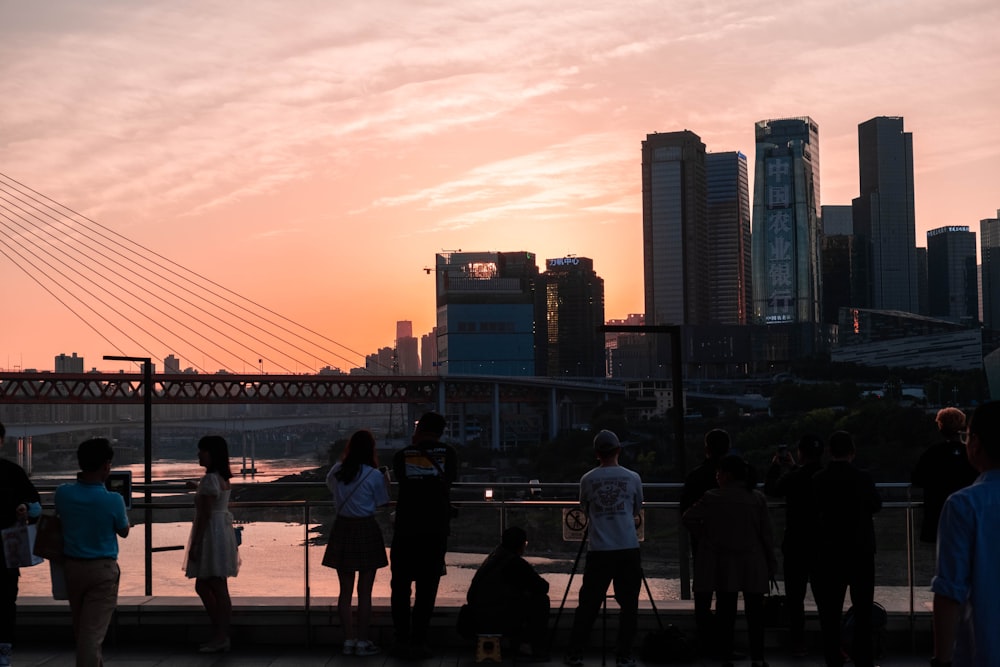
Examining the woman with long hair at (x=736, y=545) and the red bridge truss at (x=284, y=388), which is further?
the red bridge truss at (x=284, y=388)

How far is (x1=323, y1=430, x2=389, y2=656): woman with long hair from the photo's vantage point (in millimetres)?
8281

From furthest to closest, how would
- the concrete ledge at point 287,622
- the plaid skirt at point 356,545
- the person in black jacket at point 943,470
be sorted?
the concrete ledge at point 287,622 < the plaid skirt at point 356,545 < the person in black jacket at point 943,470

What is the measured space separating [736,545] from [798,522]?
0.63 m

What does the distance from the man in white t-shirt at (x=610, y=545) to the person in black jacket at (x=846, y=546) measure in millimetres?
1313

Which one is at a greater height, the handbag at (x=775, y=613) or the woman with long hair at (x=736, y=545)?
the woman with long hair at (x=736, y=545)

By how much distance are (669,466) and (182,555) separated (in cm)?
9650

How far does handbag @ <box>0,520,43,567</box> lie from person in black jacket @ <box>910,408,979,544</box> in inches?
220

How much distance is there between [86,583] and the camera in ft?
21.9

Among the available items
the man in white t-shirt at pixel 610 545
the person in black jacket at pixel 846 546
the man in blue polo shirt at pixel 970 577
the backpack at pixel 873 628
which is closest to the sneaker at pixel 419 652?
the man in white t-shirt at pixel 610 545

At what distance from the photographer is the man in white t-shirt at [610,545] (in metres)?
7.98

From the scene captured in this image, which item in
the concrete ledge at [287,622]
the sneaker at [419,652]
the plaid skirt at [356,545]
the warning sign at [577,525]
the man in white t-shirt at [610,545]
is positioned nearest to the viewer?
the man in white t-shirt at [610,545]

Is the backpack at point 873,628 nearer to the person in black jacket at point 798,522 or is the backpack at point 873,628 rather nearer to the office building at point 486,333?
A: the person in black jacket at point 798,522

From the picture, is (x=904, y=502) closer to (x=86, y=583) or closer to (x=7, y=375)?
(x=86, y=583)

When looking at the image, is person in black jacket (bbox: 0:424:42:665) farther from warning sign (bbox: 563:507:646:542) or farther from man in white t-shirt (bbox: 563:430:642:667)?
warning sign (bbox: 563:507:646:542)
